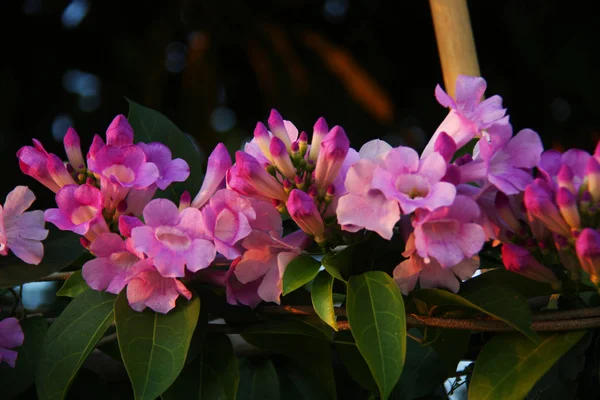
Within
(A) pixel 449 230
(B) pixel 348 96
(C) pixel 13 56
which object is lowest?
(B) pixel 348 96

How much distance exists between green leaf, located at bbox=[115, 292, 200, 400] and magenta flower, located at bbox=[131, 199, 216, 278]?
0.12ft

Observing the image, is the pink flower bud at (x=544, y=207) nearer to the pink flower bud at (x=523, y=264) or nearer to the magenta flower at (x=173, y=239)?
the pink flower bud at (x=523, y=264)

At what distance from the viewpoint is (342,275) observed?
514mm

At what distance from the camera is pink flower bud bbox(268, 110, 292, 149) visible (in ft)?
1.73

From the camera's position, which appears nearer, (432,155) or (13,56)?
(432,155)

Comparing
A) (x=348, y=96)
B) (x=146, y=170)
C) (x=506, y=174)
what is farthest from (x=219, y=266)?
(x=348, y=96)

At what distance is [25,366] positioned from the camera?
0.60 metres

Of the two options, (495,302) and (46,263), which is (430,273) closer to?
(495,302)

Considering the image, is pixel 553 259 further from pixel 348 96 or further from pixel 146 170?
pixel 348 96

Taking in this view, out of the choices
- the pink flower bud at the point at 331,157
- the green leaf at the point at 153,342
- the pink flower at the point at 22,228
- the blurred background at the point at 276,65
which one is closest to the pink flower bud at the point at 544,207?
the pink flower bud at the point at 331,157

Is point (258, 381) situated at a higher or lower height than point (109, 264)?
lower

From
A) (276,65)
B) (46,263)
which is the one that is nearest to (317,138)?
(46,263)

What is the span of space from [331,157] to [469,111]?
0.33 ft

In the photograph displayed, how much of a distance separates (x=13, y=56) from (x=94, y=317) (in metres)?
2.27
